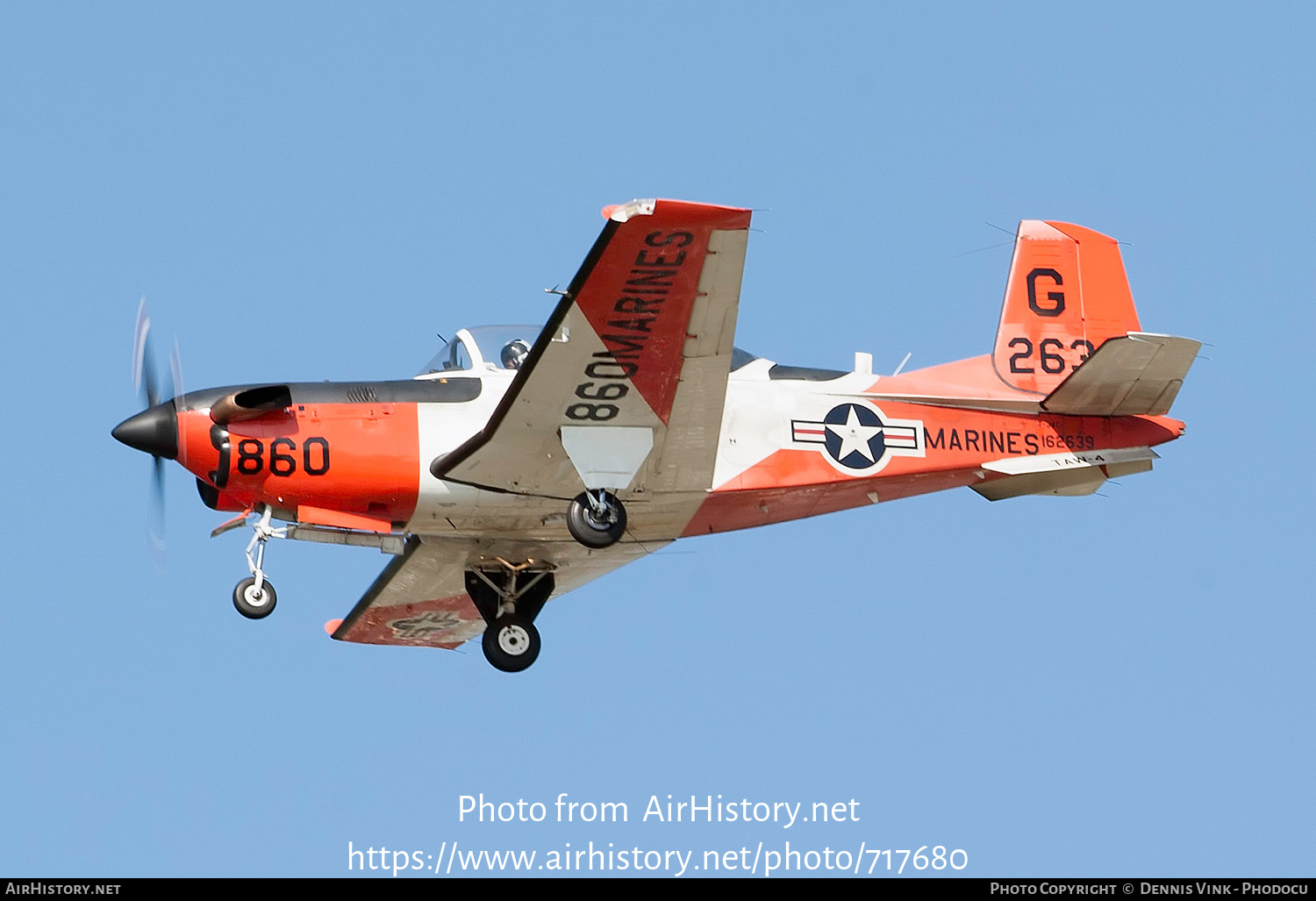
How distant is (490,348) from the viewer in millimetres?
18594

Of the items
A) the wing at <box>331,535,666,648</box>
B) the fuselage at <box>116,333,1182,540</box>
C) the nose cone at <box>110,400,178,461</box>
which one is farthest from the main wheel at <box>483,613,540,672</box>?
the nose cone at <box>110,400,178,461</box>

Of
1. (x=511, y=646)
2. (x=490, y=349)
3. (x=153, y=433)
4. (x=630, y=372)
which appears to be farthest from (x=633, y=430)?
(x=153, y=433)

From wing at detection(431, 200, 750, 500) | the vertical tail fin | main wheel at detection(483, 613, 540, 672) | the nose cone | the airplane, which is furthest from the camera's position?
the vertical tail fin

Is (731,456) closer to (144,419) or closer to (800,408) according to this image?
(800,408)

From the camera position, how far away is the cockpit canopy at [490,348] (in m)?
18.5

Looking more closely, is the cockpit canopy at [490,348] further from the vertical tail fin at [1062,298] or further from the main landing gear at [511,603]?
the vertical tail fin at [1062,298]

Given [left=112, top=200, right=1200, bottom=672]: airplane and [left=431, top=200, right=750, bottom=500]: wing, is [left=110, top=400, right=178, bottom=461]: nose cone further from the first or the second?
[left=431, top=200, right=750, bottom=500]: wing

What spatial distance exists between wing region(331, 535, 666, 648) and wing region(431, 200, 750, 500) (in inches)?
68.9

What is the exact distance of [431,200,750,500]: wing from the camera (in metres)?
16.1

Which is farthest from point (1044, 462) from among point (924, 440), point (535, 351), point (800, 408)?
point (535, 351)

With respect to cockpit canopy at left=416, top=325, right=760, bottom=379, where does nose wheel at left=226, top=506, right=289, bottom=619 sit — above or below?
below

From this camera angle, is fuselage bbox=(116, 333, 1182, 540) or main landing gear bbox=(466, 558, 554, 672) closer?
fuselage bbox=(116, 333, 1182, 540)

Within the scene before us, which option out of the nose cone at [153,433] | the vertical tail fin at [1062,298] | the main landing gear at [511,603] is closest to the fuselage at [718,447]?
the nose cone at [153,433]

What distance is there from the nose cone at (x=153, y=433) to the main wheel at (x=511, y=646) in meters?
3.77
